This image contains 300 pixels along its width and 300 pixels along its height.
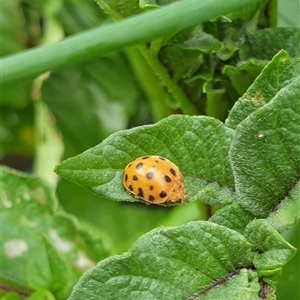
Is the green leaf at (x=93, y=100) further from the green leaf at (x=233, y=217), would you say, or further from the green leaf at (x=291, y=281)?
the green leaf at (x=233, y=217)

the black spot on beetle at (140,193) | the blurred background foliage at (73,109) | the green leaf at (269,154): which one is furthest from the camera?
the blurred background foliage at (73,109)

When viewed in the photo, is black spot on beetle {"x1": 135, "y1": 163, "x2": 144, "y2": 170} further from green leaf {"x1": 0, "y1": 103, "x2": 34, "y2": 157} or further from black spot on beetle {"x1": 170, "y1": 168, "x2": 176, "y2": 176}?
green leaf {"x1": 0, "y1": 103, "x2": 34, "y2": 157}

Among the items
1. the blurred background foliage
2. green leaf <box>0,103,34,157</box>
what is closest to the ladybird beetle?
the blurred background foliage

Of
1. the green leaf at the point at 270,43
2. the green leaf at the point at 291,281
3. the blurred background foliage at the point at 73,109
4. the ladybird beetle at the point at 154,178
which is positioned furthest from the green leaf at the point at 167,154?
the blurred background foliage at the point at 73,109

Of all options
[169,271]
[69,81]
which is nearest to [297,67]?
[169,271]

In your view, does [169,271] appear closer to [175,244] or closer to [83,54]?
[175,244]

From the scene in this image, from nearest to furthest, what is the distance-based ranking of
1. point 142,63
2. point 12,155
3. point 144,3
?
point 144,3, point 142,63, point 12,155
